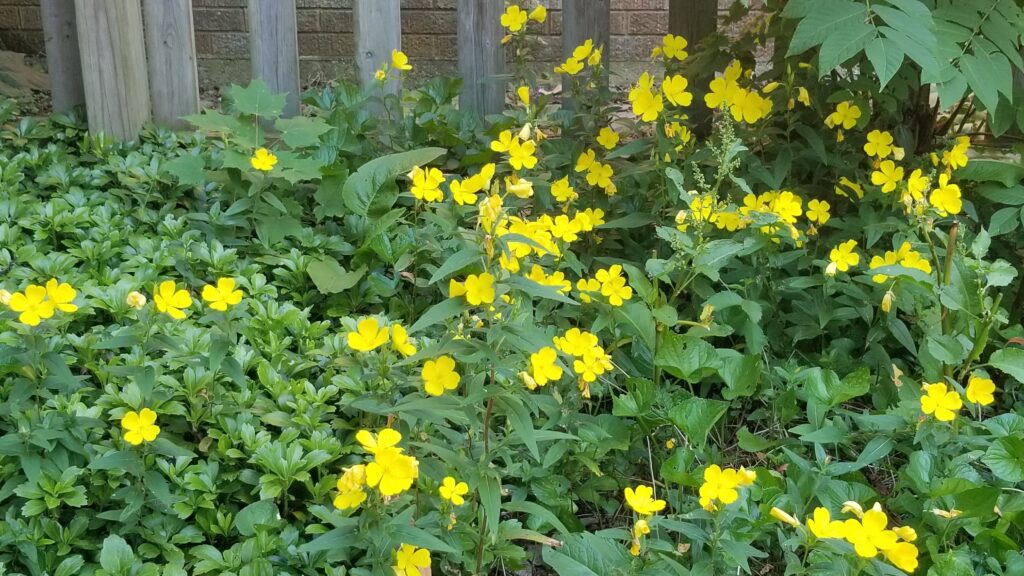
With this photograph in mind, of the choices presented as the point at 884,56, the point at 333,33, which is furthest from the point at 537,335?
the point at 333,33

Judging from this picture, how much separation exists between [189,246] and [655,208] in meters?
1.39

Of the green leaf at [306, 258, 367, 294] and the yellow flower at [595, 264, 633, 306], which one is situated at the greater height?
the yellow flower at [595, 264, 633, 306]

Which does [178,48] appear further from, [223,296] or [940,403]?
[940,403]

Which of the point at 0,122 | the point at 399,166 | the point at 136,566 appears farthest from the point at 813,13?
the point at 0,122

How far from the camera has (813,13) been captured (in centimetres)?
214

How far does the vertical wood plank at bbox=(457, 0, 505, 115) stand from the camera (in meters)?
3.67

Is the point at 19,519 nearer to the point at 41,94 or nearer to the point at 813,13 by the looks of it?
the point at 813,13

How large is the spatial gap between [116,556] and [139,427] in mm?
242

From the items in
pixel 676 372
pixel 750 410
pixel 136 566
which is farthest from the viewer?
pixel 750 410

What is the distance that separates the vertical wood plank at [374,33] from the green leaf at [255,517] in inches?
79.0

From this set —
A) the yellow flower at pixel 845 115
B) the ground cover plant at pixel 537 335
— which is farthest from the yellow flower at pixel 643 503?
the yellow flower at pixel 845 115

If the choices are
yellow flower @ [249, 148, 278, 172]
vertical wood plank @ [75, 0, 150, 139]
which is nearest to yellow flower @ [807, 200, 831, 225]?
yellow flower @ [249, 148, 278, 172]

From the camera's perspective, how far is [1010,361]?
2207mm

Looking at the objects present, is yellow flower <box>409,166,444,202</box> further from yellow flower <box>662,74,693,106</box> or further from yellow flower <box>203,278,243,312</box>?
yellow flower <box>662,74,693,106</box>
